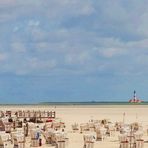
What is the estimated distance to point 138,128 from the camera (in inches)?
1238

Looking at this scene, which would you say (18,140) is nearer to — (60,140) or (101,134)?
(60,140)

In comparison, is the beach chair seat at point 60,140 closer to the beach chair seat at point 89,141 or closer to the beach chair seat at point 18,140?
the beach chair seat at point 89,141

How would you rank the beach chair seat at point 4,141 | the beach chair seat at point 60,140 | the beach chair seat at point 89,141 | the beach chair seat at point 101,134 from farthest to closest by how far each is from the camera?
the beach chair seat at point 101,134
the beach chair seat at point 89,141
the beach chair seat at point 60,140
the beach chair seat at point 4,141

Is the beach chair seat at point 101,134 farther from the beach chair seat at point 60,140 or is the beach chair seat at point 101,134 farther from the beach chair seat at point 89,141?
the beach chair seat at point 60,140

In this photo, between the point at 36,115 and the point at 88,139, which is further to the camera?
the point at 36,115

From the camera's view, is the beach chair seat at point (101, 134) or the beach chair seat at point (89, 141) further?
the beach chair seat at point (101, 134)

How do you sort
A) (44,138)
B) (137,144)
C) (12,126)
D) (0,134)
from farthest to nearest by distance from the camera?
(12,126) → (44,138) → (0,134) → (137,144)

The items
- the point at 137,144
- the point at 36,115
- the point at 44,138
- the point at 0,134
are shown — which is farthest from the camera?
the point at 36,115

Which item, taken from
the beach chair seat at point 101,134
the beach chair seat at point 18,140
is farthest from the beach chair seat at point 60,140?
the beach chair seat at point 101,134

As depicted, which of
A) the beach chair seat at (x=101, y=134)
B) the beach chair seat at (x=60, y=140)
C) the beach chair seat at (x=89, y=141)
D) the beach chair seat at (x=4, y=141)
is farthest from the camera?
the beach chair seat at (x=101, y=134)

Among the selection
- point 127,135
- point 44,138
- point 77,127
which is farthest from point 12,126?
point 127,135

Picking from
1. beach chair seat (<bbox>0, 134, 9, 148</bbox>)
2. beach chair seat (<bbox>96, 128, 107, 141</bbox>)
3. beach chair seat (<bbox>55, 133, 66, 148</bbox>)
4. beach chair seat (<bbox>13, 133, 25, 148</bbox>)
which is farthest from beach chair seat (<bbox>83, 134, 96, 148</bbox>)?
beach chair seat (<bbox>0, 134, 9, 148</bbox>)

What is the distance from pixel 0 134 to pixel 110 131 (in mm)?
8236

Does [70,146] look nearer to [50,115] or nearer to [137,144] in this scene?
[137,144]
